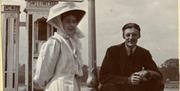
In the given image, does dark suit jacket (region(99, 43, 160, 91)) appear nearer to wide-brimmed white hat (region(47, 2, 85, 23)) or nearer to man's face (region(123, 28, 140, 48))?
man's face (region(123, 28, 140, 48))

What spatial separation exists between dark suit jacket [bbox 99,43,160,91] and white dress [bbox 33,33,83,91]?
16cm

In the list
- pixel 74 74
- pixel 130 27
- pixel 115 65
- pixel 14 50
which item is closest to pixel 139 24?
pixel 130 27

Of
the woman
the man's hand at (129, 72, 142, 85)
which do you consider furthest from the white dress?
the man's hand at (129, 72, 142, 85)

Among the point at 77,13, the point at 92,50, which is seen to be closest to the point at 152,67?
the point at 92,50

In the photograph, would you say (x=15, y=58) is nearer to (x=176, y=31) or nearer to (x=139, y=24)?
(x=139, y=24)

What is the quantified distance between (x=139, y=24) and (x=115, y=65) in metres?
0.22

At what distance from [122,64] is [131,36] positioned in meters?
0.14

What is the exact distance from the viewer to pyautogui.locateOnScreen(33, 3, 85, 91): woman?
2.29 metres

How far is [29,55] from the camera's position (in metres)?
2.37

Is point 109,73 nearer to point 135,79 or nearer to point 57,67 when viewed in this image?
point 135,79

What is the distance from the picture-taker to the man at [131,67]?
242 centimetres

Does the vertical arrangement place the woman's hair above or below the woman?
above

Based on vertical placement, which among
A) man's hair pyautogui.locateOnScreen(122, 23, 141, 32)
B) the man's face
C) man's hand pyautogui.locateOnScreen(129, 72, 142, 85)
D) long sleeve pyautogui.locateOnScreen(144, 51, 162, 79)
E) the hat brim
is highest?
the hat brim

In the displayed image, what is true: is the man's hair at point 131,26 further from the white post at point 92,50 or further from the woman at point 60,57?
the woman at point 60,57
